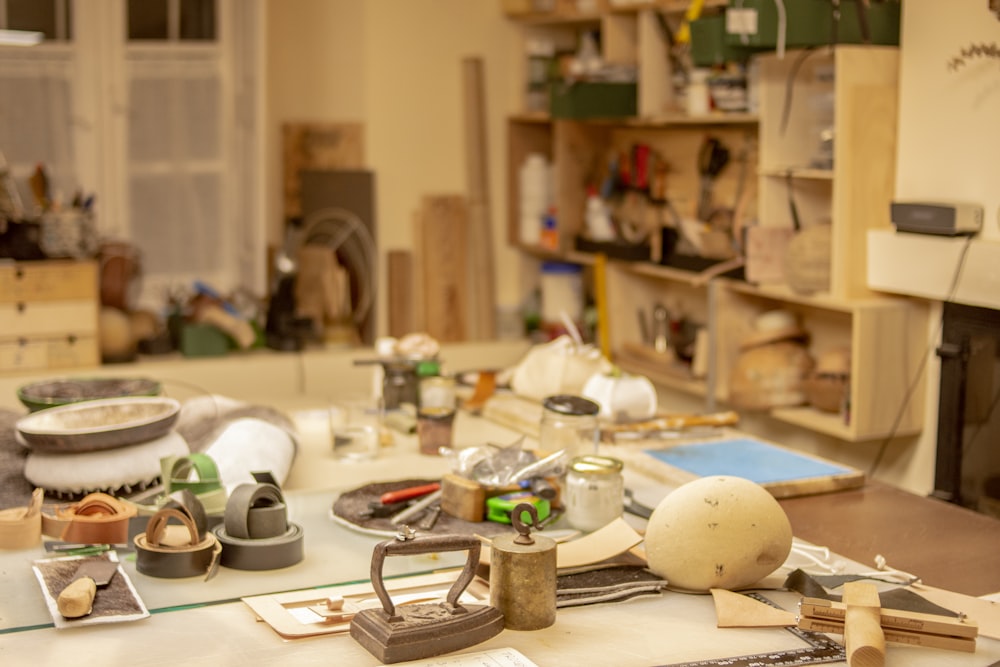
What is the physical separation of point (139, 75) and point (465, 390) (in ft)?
7.68

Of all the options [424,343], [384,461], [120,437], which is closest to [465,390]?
[424,343]

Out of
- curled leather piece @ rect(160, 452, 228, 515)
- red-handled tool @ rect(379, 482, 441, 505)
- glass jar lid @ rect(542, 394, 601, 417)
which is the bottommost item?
red-handled tool @ rect(379, 482, 441, 505)

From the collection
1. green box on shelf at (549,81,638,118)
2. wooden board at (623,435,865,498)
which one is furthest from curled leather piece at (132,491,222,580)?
green box on shelf at (549,81,638,118)

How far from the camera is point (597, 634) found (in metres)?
1.88

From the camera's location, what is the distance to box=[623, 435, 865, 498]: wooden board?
264cm

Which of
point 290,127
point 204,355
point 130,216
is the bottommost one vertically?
point 204,355

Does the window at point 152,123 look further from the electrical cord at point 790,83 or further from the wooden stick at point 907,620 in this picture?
the wooden stick at point 907,620

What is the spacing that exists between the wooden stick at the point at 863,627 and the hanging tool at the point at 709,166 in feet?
9.62

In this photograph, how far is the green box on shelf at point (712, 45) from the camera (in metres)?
3.99

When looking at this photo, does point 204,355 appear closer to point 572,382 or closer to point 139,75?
point 139,75

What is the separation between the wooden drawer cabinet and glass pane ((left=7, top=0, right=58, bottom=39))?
102cm

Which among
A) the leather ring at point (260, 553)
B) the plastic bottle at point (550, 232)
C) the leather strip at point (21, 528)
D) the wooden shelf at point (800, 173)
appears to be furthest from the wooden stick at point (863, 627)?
the plastic bottle at point (550, 232)

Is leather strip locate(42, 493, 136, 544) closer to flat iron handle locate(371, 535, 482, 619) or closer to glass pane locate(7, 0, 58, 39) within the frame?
flat iron handle locate(371, 535, 482, 619)

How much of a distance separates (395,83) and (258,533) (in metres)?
3.58
